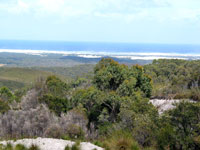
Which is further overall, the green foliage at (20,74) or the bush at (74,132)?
the green foliage at (20,74)

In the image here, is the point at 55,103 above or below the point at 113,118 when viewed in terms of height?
above

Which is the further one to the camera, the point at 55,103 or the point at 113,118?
the point at 55,103

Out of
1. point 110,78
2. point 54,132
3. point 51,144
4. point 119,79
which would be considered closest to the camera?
point 51,144

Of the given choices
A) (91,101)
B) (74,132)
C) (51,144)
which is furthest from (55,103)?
(51,144)

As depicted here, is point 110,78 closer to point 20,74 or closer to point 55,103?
point 55,103

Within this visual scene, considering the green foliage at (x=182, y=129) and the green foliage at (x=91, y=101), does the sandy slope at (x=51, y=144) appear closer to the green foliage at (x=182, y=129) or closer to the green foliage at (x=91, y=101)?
the green foliage at (x=182, y=129)

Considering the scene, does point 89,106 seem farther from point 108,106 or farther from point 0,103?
point 0,103

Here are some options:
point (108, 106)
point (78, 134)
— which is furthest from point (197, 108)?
point (108, 106)

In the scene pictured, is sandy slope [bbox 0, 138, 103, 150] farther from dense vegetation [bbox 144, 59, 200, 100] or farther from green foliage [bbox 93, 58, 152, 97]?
dense vegetation [bbox 144, 59, 200, 100]

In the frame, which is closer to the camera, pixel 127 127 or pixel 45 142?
pixel 45 142

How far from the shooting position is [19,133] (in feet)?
50.9

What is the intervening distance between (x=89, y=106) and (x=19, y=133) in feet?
30.9

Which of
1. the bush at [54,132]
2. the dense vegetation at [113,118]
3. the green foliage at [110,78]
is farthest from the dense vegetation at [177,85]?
the bush at [54,132]

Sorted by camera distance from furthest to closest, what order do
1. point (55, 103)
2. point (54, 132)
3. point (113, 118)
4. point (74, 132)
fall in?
point (55, 103) → point (113, 118) → point (74, 132) → point (54, 132)
